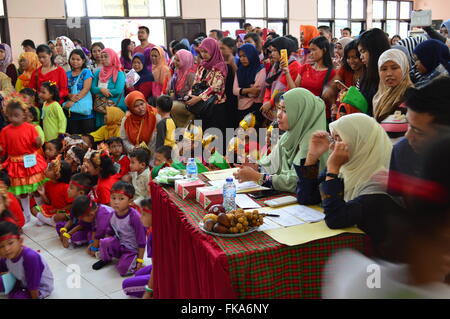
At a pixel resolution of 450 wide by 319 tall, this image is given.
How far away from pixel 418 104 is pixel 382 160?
0.34 meters

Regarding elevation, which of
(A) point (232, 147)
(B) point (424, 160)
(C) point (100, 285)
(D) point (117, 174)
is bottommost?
(C) point (100, 285)

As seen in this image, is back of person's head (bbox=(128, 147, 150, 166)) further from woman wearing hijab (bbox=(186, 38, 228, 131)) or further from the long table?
the long table

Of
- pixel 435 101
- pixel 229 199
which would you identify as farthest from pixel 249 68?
pixel 435 101

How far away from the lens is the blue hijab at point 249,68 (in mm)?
4777

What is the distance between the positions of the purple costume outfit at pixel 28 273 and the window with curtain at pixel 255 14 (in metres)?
9.44

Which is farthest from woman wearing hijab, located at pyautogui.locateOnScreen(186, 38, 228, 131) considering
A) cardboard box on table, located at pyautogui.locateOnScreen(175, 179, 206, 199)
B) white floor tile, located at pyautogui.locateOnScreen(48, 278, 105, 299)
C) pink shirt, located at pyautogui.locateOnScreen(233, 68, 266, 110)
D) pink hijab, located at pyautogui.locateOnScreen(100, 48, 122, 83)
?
cardboard box on table, located at pyautogui.locateOnScreen(175, 179, 206, 199)

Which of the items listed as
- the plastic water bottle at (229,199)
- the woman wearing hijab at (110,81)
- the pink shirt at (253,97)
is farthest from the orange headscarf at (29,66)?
the plastic water bottle at (229,199)

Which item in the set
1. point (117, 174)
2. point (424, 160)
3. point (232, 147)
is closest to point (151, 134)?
point (117, 174)

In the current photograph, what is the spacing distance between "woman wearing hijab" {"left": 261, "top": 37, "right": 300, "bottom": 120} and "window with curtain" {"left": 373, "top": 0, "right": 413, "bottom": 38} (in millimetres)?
12476

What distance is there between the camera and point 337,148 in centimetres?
199

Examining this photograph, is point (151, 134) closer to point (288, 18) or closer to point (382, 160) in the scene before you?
point (382, 160)

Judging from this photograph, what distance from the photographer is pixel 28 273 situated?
282cm

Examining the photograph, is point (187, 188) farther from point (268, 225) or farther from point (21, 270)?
point (21, 270)

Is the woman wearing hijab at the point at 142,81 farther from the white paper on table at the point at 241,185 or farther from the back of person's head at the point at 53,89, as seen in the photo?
the white paper on table at the point at 241,185
